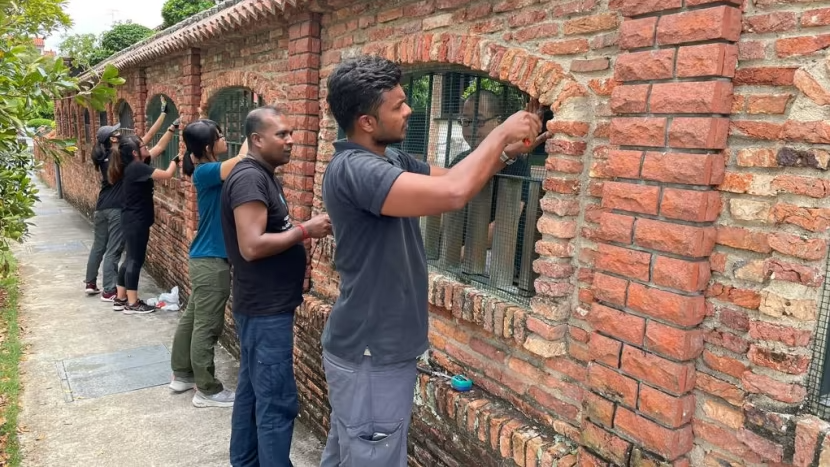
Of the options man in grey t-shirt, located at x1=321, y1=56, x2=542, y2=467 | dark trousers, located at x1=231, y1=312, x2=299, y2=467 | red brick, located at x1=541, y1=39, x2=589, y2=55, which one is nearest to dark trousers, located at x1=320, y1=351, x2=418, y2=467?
man in grey t-shirt, located at x1=321, y1=56, x2=542, y2=467

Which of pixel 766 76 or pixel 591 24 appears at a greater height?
pixel 591 24

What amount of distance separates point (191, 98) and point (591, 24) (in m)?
5.16

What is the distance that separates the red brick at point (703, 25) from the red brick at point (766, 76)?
108mm

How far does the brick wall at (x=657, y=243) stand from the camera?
1641 mm

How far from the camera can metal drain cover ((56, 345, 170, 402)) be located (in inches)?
179

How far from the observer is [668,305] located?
1.81m

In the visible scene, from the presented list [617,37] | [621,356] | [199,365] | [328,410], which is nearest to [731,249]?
[621,356]

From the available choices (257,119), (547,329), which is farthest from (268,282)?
(547,329)

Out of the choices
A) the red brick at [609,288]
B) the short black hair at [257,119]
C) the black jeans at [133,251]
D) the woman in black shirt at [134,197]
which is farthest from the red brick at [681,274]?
the black jeans at [133,251]

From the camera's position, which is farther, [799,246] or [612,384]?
[612,384]

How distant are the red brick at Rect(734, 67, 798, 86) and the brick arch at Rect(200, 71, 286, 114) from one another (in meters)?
3.40

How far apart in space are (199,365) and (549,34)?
11.1 ft

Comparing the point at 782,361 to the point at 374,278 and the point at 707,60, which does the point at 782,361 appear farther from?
the point at 374,278

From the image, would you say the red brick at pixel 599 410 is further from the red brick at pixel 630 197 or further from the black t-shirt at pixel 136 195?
the black t-shirt at pixel 136 195
